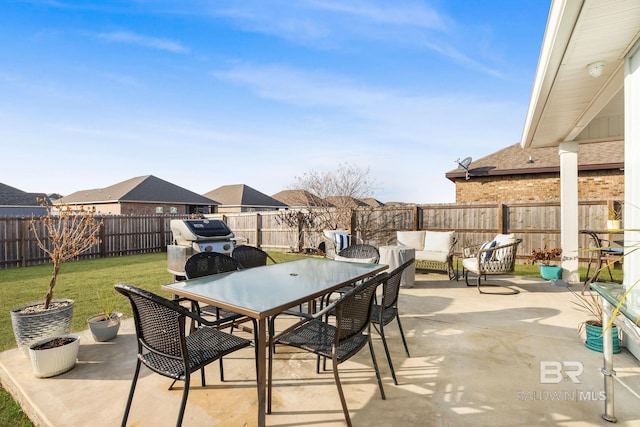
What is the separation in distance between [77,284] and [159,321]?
5.97 m

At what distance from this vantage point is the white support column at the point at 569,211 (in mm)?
5664

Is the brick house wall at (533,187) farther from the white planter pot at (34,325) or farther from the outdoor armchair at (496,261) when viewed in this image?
the white planter pot at (34,325)

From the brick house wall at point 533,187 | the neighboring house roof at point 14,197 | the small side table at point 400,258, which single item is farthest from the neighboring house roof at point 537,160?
the neighboring house roof at point 14,197

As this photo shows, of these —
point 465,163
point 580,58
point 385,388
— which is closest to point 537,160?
point 465,163

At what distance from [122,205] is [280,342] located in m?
21.1

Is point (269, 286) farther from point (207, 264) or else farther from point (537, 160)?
point (537, 160)

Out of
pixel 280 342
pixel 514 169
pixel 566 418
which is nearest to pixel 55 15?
pixel 280 342

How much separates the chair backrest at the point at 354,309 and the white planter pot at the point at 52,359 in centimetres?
229

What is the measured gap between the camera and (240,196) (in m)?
26.4

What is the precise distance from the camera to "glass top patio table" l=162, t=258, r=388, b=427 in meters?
1.76

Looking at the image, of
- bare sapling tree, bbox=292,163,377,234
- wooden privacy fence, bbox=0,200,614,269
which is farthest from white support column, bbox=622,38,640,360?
bare sapling tree, bbox=292,163,377,234

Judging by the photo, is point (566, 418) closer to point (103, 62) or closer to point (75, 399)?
point (75, 399)

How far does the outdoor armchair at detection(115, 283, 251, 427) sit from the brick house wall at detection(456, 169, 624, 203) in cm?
1059

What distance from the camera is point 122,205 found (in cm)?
1927
